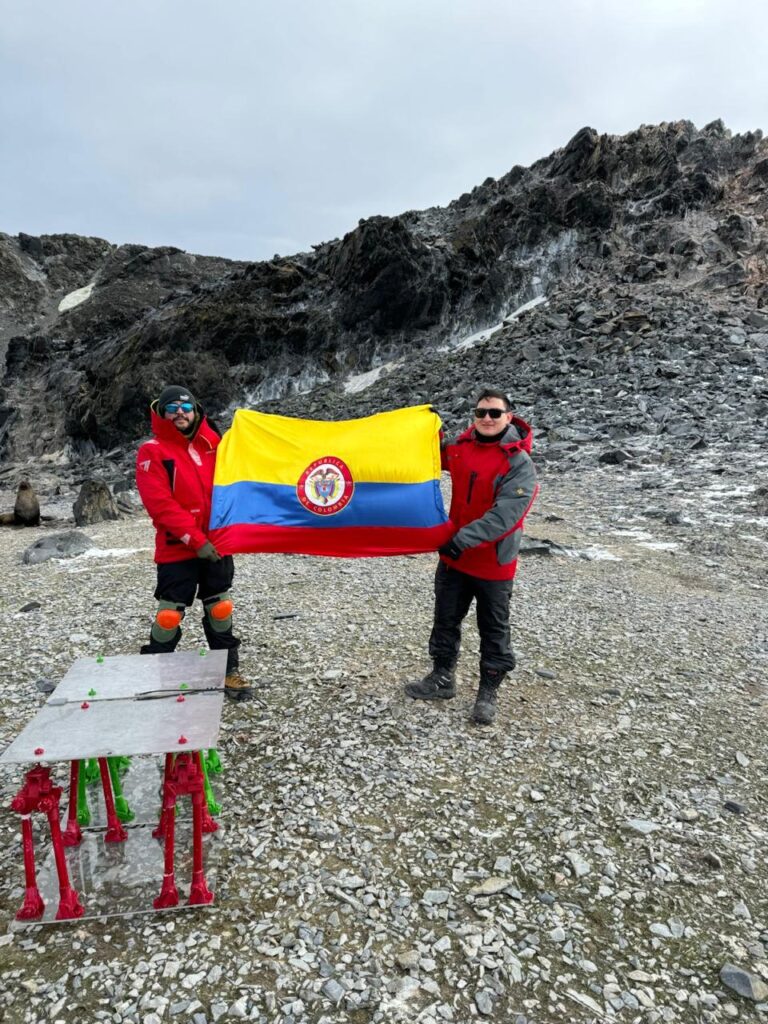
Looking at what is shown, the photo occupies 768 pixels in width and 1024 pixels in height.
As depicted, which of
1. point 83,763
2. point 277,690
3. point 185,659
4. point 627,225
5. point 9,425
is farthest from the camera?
point 9,425

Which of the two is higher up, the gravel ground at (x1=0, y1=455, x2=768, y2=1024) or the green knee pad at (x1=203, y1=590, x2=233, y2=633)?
the green knee pad at (x1=203, y1=590, x2=233, y2=633)

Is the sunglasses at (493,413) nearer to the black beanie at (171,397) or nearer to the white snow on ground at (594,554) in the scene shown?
the black beanie at (171,397)

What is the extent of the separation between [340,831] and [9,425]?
6120cm

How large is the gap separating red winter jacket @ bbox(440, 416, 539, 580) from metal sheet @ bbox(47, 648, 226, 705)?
2.26 meters

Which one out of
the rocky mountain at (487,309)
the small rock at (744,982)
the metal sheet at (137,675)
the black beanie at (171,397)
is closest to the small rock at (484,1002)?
the small rock at (744,982)

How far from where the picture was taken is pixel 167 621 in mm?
5633

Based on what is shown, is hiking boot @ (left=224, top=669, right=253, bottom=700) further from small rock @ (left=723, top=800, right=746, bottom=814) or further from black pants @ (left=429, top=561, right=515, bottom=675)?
small rock @ (left=723, top=800, right=746, bottom=814)

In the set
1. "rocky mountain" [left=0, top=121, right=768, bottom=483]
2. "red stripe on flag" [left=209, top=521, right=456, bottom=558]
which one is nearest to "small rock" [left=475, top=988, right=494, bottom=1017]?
"red stripe on flag" [left=209, top=521, right=456, bottom=558]

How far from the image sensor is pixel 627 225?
4972 cm

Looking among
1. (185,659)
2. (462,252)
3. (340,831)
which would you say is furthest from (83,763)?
(462,252)

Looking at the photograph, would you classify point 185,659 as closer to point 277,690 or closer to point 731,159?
point 277,690

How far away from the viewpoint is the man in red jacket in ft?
18.2

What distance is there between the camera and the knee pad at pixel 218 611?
5996 millimetres

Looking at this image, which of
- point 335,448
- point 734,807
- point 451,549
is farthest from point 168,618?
point 734,807
